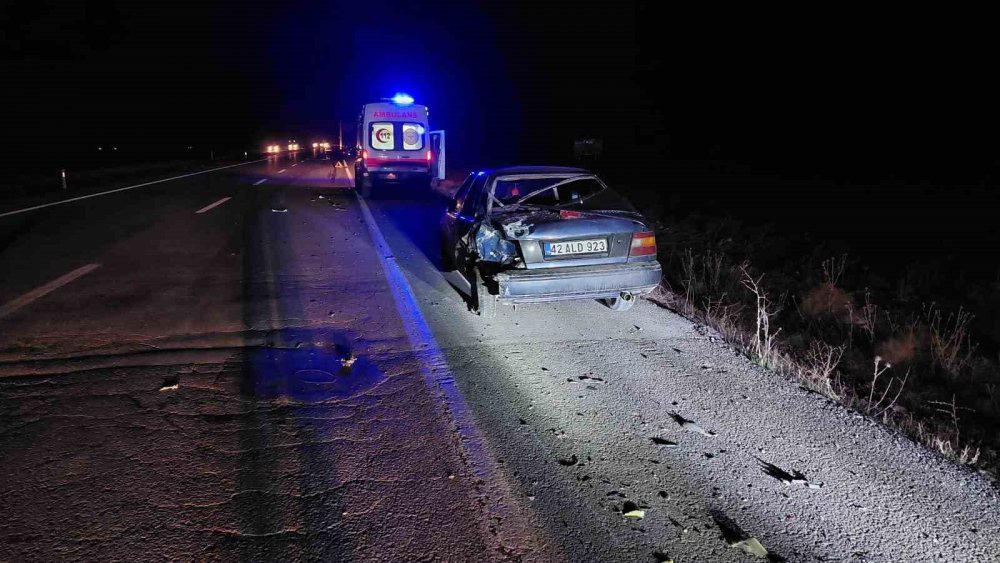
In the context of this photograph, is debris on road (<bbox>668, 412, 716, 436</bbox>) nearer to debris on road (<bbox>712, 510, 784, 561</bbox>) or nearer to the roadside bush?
debris on road (<bbox>712, 510, 784, 561</bbox>)

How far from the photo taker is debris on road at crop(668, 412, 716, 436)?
3.67 m

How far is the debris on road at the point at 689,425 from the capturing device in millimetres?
3670

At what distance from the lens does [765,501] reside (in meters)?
2.97

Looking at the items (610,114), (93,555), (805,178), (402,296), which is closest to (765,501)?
(93,555)

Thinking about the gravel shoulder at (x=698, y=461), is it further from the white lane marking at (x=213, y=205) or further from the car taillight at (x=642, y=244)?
the white lane marking at (x=213, y=205)

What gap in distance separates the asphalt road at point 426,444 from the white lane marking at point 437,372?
2 centimetres

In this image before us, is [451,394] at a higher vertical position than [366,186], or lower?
lower

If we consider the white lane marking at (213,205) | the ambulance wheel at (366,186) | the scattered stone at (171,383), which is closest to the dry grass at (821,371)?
the scattered stone at (171,383)

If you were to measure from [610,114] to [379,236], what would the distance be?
49442 millimetres

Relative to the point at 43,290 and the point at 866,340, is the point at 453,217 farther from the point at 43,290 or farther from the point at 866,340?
the point at 43,290

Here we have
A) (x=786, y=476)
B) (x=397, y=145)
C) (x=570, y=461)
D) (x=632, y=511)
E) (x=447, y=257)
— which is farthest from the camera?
(x=397, y=145)

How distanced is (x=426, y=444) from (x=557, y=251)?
2412 mm

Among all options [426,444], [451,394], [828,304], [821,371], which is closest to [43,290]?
[451,394]

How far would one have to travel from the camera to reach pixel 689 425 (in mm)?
3764
